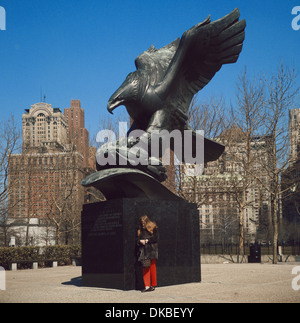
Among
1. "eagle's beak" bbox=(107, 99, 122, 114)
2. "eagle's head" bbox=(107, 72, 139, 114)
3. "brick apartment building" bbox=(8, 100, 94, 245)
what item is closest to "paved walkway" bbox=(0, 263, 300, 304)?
"eagle's beak" bbox=(107, 99, 122, 114)

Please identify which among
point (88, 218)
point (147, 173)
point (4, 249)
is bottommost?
point (4, 249)

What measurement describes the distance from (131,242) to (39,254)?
13.2 meters

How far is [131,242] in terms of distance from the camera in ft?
26.6

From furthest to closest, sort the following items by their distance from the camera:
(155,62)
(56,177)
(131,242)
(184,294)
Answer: (56,177)
(155,62)
(131,242)
(184,294)

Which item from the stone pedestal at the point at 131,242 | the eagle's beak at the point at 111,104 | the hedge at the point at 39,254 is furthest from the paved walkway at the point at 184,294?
the hedge at the point at 39,254

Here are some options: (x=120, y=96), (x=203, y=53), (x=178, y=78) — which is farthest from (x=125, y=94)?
(x=203, y=53)

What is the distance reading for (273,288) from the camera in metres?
7.73

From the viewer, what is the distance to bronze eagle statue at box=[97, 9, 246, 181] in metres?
9.49

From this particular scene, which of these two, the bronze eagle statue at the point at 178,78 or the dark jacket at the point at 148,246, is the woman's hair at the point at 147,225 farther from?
the bronze eagle statue at the point at 178,78

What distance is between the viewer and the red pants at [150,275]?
25.2 feet

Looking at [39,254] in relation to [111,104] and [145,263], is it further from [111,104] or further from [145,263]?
[145,263]

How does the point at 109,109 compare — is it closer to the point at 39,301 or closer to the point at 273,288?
the point at 39,301
